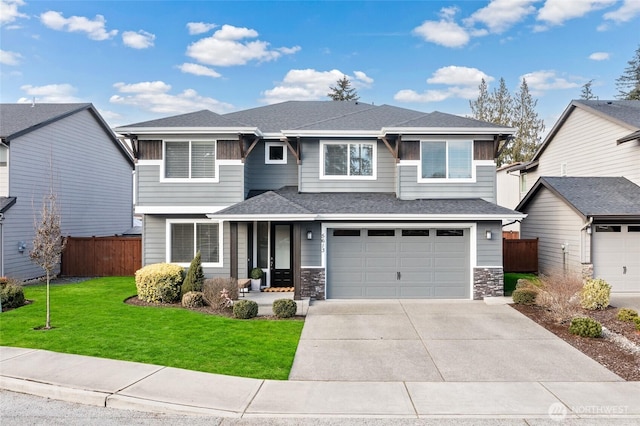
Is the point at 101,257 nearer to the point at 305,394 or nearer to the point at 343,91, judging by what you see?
the point at 305,394

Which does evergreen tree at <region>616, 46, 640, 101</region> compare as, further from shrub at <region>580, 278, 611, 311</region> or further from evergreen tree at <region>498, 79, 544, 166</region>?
shrub at <region>580, 278, 611, 311</region>

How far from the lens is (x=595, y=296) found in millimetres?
11125

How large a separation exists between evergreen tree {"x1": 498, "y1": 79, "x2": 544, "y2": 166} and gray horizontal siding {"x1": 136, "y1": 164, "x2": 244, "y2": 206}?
31.9m

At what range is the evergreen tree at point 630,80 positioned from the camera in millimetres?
45656

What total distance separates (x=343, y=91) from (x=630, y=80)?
3380cm

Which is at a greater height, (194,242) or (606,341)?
(194,242)

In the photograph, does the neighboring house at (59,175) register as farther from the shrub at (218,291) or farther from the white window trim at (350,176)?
the white window trim at (350,176)

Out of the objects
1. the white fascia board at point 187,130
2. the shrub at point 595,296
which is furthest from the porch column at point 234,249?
the shrub at point 595,296

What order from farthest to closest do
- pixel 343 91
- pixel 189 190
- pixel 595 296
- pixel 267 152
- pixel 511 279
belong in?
1. pixel 343 91
2. pixel 511 279
3. pixel 267 152
4. pixel 189 190
5. pixel 595 296

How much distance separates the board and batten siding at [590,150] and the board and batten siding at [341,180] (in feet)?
32.1

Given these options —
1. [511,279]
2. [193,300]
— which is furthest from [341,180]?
[511,279]

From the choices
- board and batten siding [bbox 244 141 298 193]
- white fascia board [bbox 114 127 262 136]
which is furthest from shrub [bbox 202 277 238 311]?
white fascia board [bbox 114 127 262 136]

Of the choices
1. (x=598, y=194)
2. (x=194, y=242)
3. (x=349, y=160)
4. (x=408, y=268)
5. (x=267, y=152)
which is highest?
(x=267, y=152)

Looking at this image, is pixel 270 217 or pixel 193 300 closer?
pixel 193 300
